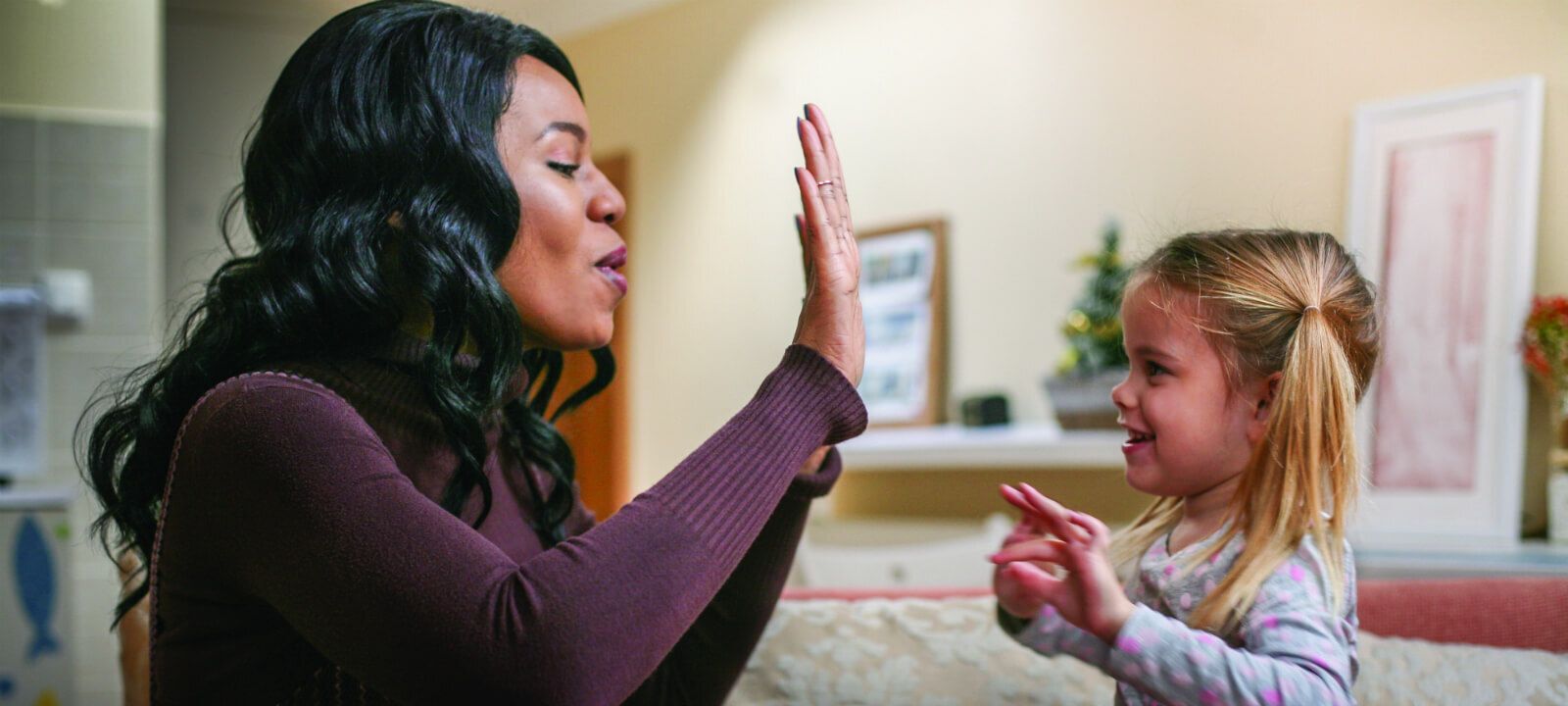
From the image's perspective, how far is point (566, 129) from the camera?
3.53 feet

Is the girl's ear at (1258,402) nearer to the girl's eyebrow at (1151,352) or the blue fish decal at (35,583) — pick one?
the girl's eyebrow at (1151,352)

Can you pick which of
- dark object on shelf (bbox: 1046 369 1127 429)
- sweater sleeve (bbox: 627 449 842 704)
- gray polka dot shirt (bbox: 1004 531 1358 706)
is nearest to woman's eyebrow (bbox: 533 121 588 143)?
sweater sleeve (bbox: 627 449 842 704)

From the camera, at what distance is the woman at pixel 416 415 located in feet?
2.56

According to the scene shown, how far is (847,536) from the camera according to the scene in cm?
402

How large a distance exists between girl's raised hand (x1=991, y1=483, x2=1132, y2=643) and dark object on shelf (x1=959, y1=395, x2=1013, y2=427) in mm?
2582

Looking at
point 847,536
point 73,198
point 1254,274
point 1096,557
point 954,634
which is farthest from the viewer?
point 847,536

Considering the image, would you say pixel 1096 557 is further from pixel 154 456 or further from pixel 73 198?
pixel 73 198

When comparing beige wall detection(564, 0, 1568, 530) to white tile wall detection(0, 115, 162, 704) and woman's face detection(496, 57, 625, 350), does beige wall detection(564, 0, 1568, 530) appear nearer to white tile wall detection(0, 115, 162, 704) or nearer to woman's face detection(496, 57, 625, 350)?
woman's face detection(496, 57, 625, 350)

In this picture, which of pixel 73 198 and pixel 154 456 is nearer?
pixel 154 456

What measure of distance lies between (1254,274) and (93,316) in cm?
344

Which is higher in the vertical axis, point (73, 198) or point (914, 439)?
point (73, 198)

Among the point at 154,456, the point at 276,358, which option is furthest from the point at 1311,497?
the point at 154,456

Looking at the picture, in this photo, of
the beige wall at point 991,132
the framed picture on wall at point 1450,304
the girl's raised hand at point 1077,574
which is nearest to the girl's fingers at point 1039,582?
the girl's raised hand at point 1077,574

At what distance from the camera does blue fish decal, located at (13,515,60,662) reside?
3002 millimetres
